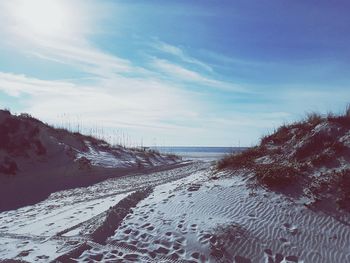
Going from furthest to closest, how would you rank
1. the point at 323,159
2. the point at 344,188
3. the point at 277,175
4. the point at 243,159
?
the point at 243,159 < the point at 323,159 < the point at 277,175 < the point at 344,188

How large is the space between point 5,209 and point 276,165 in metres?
7.60

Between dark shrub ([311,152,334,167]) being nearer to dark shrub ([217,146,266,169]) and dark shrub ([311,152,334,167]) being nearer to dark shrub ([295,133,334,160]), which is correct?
dark shrub ([295,133,334,160])

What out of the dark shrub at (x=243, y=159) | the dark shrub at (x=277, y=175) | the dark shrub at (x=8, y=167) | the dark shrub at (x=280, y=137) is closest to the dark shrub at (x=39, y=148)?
the dark shrub at (x=8, y=167)

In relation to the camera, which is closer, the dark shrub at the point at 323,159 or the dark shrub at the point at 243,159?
the dark shrub at the point at 323,159

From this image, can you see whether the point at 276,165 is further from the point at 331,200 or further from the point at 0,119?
the point at 0,119

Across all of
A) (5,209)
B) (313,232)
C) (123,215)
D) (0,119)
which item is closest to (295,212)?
(313,232)

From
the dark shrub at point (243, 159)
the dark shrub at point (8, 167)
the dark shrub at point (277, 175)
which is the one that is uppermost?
the dark shrub at point (243, 159)

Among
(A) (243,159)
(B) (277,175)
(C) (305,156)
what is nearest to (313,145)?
(C) (305,156)

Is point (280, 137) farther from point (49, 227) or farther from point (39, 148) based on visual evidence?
point (39, 148)

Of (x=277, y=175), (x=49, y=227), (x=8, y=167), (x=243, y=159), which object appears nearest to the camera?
(x=49, y=227)

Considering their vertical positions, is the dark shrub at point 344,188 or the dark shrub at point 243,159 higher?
the dark shrub at point 243,159

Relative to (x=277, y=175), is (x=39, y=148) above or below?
above

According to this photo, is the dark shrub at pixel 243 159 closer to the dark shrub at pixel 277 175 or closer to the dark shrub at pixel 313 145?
the dark shrub at pixel 277 175

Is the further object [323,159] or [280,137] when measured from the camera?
[280,137]
